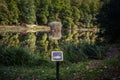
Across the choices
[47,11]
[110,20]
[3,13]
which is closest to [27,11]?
[3,13]

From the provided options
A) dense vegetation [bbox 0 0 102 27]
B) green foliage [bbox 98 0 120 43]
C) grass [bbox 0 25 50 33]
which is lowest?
grass [bbox 0 25 50 33]

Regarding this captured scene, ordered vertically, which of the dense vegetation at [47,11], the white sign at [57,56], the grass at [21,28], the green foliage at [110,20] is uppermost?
the green foliage at [110,20]

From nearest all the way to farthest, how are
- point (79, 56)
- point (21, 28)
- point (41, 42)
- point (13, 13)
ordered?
point (79, 56) → point (41, 42) → point (13, 13) → point (21, 28)

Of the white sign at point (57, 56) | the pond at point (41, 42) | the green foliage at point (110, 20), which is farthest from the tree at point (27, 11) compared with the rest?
the white sign at point (57, 56)

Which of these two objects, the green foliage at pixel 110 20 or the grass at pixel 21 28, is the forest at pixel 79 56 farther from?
the grass at pixel 21 28

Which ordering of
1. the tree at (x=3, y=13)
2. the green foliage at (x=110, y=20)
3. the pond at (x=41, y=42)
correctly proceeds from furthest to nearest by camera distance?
the tree at (x=3, y=13) < the pond at (x=41, y=42) < the green foliage at (x=110, y=20)

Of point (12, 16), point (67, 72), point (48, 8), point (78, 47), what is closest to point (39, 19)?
point (48, 8)

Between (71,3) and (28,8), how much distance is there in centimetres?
1660

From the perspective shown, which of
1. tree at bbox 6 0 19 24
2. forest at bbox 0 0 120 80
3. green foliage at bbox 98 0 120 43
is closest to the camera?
green foliage at bbox 98 0 120 43

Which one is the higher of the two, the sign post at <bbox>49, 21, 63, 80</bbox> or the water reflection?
the sign post at <bbox>49, 21, 63, 80</bbox>

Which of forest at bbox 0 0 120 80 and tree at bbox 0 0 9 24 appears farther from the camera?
tree at bbox 0 0 9 24

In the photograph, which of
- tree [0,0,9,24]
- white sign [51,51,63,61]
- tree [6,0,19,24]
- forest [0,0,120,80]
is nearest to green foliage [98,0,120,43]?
forest [0,0,120,80]

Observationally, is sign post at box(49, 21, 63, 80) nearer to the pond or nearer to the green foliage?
the green foliage

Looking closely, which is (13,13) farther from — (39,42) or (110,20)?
(110,20)
